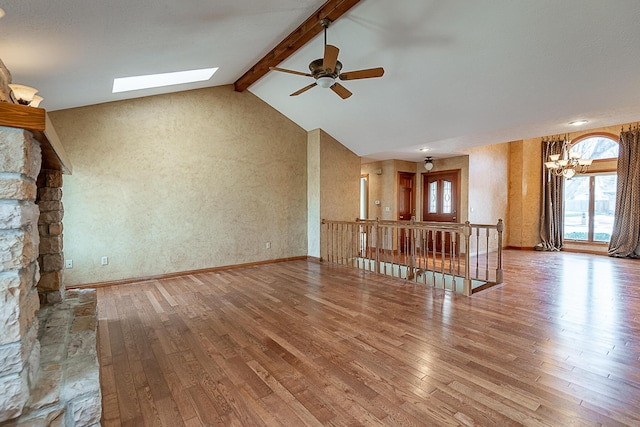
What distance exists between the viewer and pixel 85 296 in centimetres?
276

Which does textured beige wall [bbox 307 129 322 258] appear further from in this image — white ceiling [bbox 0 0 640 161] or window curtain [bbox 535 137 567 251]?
window curtain [bbox 535 137 567 251]

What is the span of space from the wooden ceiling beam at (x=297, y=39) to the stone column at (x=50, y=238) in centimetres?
315

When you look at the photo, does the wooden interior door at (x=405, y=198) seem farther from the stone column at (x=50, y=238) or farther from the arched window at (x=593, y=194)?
the stone column at (x=50, y=238)

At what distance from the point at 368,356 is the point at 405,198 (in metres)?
6.62

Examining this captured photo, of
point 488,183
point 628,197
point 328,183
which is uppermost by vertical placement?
point 488,183

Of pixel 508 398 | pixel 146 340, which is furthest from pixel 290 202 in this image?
pixel 508 398

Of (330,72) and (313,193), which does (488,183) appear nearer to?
(313,193)

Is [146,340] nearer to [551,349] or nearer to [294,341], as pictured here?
[294,341]

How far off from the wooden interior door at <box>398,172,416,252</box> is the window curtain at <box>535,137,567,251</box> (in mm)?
3505

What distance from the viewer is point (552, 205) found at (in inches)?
324

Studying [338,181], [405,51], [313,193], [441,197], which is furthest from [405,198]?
[405,51]

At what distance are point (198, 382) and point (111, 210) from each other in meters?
3.65

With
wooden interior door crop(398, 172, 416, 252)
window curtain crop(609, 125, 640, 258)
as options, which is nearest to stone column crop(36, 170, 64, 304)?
wooden interior door crop(398, 172, 416, 252)

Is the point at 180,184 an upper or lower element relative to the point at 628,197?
upper
